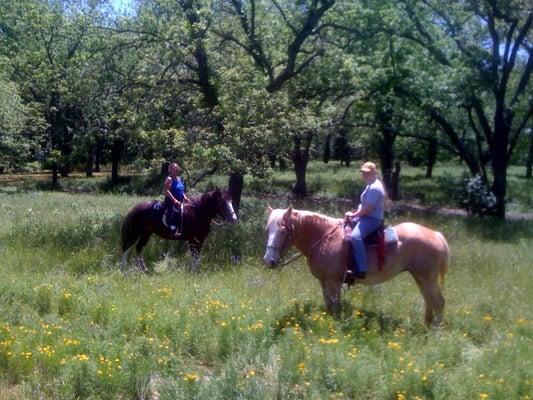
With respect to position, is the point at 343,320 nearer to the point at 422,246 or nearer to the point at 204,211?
the point at 422,246

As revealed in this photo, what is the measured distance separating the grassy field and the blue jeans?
666 millimetres

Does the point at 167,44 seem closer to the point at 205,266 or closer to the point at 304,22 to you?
the point at 304,22

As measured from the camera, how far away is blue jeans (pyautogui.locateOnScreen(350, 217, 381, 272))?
9.33 m

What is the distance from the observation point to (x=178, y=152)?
1587cm

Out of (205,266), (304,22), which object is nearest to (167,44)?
(304,22)

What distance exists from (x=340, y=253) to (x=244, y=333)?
80.5 inches

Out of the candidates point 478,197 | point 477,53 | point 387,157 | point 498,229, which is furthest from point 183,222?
point 387,157

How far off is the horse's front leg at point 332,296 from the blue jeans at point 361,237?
18.1 inches

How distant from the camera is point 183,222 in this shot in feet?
46.6

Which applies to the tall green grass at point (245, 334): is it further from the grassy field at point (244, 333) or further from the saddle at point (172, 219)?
the saddle at point (172, 219)

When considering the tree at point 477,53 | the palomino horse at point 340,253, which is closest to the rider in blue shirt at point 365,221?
the palomino horse at point 340,253

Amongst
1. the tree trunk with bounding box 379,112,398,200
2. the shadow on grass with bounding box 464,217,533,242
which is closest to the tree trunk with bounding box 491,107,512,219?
the shadow on grass with bounding box 464,217,533,242

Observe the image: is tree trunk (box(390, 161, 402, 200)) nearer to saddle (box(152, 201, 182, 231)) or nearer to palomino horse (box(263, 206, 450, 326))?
saddle (box(152, 201, 182, 231))

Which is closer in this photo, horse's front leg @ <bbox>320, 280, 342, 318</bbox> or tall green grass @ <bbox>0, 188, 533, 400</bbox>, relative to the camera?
tall green grass @ <bbox>0, 188, 533, 400</bbox>
